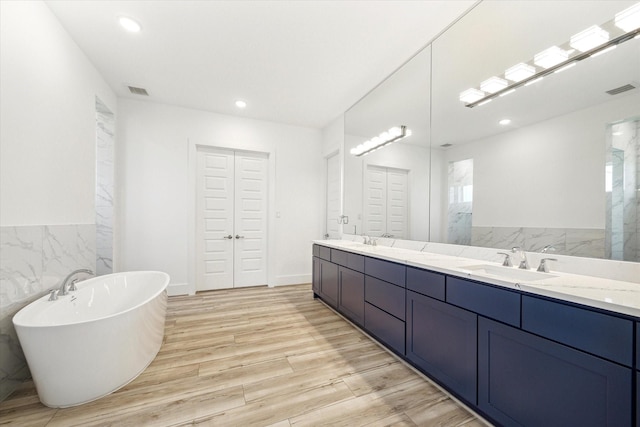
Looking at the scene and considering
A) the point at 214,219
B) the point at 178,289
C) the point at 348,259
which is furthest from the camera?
the point at 214,219

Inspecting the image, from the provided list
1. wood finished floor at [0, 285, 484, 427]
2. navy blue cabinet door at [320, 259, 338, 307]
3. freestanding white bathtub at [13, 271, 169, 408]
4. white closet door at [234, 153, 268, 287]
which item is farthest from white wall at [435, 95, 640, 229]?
white closet door at [234, 153, 268, 287]

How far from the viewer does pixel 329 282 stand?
131 inches

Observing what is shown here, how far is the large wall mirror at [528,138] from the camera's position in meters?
1.40

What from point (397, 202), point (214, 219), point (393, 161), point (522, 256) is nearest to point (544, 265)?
point (522, 256)

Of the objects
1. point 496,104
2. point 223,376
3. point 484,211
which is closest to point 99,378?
point 223,376

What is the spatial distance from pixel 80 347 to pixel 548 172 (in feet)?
10.6

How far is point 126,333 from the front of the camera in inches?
70.9

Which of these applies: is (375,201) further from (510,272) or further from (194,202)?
(194,202)

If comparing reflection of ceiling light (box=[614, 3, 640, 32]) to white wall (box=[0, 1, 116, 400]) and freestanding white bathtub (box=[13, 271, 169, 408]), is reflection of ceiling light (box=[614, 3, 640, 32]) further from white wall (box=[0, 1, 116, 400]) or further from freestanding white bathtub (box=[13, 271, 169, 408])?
white wall (box=[0, 1, 116, 400])

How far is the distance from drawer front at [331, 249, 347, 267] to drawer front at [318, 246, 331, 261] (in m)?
0.13

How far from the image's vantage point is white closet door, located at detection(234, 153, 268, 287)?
14.4ft

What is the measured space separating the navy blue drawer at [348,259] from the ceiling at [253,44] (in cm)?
214

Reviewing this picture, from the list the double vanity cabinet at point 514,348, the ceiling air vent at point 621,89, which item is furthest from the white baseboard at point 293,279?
the ceiling air vent at point 621,89

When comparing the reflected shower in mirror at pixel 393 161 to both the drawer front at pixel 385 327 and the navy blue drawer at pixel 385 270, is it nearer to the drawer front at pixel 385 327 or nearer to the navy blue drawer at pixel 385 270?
the navy blue drawer at pixel 385 270
